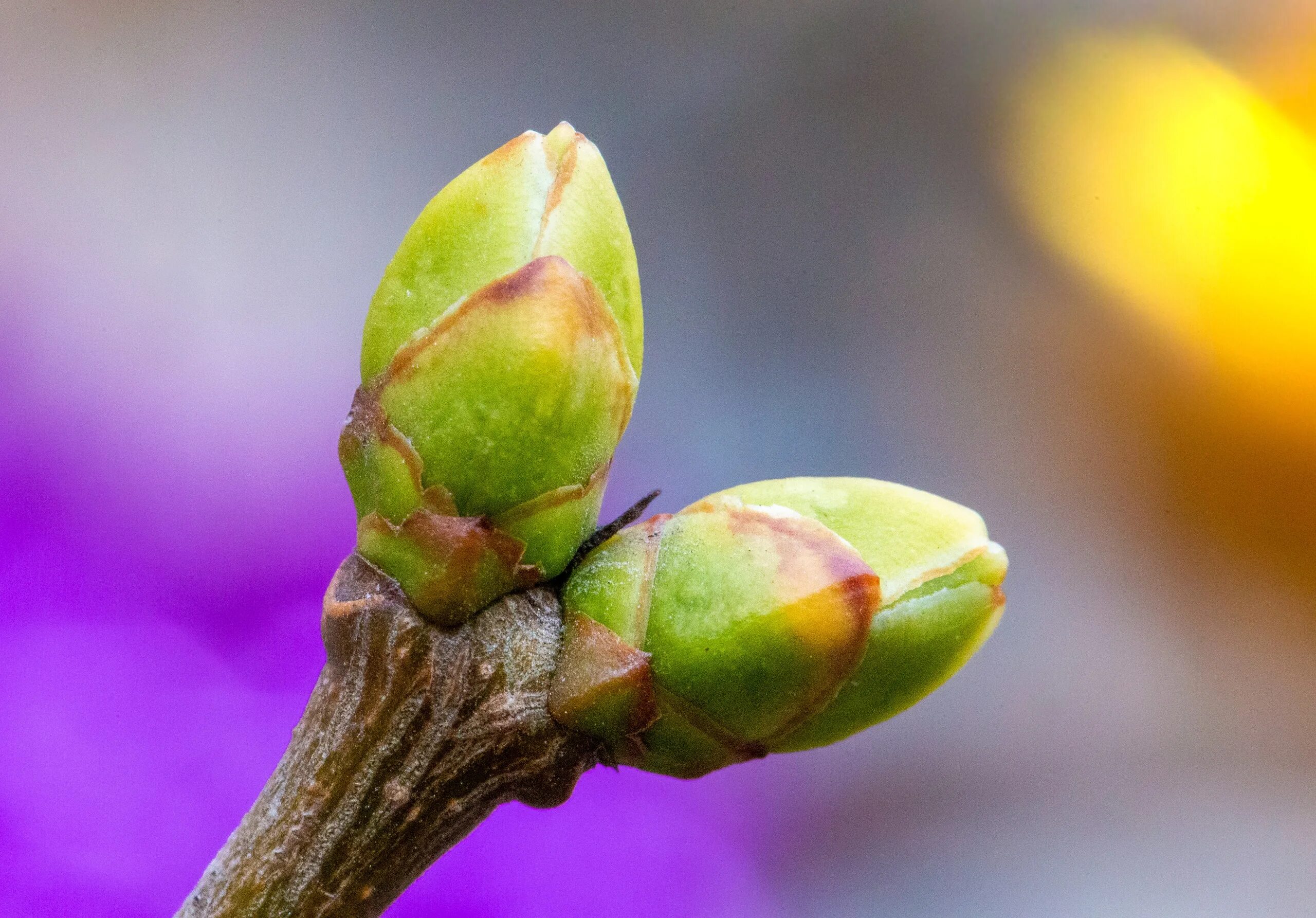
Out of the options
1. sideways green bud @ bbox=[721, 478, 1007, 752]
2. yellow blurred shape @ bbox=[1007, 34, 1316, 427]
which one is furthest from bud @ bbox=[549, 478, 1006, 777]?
yellow blurred shape @ bbox=[1007, 34, 1316, 427]

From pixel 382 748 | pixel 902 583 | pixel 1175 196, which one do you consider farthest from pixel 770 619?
pixel 1175 196

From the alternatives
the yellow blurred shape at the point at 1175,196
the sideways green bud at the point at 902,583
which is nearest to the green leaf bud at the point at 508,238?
the sideways green bud at the point at 902,583

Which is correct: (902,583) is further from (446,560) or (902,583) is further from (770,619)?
(446,560)

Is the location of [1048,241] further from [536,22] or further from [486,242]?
[486,242]

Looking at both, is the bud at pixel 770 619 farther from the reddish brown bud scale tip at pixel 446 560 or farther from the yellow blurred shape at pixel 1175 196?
the yellow blurred shape at pixel 1175 196

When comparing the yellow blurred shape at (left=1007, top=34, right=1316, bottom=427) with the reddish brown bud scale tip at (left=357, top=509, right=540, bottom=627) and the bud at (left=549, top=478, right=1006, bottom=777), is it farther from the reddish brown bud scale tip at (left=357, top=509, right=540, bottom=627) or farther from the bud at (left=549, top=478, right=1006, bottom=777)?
the reddish brown bud scale tip at (left=357, top=509, right=540, bottom=627)

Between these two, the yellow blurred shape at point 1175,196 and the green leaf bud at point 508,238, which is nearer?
the green leaf bud at point 508,238
